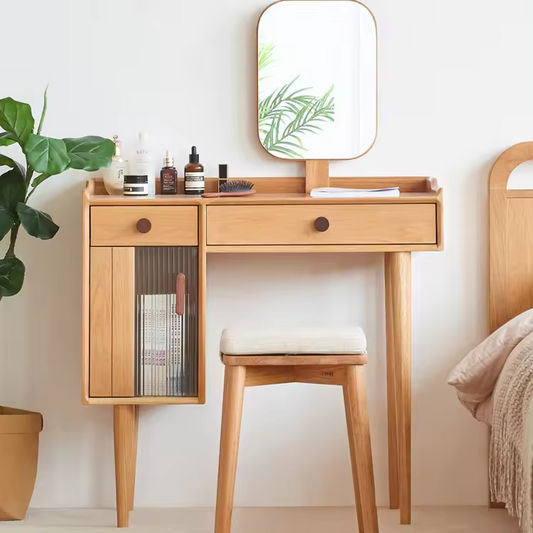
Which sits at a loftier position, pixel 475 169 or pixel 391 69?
pixel 391 69

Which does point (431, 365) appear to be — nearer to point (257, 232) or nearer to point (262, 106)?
point (257, 232)

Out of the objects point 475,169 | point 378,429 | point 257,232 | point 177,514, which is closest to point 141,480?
point 177,514

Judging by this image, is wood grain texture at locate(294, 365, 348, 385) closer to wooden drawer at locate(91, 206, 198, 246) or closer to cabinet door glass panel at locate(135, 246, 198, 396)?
cabinet door glass panel at locate(135, 246, 198, 396)

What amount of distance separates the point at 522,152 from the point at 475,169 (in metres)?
0.14

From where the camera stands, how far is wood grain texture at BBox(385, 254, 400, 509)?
7.64ft

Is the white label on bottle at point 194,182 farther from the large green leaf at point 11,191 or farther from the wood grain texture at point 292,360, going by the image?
the wood grain texture at point 292,360

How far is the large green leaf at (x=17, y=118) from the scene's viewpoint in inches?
81.4

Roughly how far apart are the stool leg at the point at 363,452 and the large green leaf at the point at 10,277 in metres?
0.93

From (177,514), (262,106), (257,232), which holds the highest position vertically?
(262,106)

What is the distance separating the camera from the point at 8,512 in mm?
2309

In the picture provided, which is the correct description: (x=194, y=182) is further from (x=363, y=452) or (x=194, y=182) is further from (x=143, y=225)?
(x=363, y=452)

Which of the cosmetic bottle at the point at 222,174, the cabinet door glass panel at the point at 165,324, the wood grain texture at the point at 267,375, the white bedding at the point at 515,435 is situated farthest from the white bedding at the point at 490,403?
the cosmetic bottle at the point at 222,174

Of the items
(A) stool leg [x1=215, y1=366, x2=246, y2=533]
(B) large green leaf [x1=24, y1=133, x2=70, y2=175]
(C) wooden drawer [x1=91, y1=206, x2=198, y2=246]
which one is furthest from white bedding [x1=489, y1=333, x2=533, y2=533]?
(B) large green leaf [x1=24, y1=133, x2=70, y2=175]

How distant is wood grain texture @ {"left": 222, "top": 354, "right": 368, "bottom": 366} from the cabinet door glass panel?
0.29 metres
